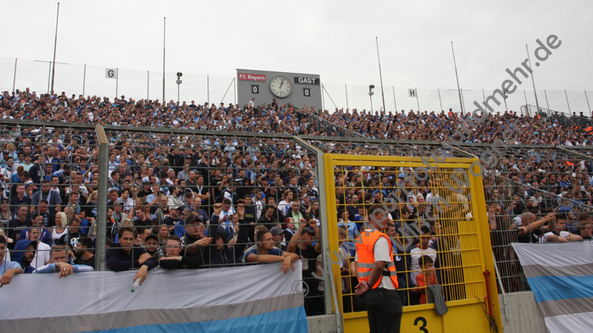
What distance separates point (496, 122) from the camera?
25.0 metres

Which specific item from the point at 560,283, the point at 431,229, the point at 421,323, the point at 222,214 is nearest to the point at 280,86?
the point at 431,229

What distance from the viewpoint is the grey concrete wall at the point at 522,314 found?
5613 millimetres

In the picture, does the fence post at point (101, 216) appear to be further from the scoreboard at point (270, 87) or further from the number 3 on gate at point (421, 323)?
the scoreboard at point (270, 87)

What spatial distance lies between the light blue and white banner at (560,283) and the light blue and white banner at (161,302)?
12.2 feet

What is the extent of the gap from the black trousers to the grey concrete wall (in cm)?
219

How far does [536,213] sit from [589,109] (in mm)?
36043

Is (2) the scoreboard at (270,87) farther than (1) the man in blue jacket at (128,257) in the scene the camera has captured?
Yes

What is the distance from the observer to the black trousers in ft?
14.3

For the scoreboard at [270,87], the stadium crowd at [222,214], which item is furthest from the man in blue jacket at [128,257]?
the scoreboard at [270,87]

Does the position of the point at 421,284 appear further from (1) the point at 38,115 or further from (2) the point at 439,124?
(2) the point at 439,124

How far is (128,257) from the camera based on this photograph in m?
4.53

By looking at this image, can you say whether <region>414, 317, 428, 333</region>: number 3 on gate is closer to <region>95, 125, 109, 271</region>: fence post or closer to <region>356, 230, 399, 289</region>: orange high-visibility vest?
<region>356, 230, 399, 289</region>: orange high-visibility vest

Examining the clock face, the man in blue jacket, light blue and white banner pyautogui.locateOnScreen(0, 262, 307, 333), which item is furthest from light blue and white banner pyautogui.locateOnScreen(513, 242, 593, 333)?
the clock face

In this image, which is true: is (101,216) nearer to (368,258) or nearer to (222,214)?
(222,214)
